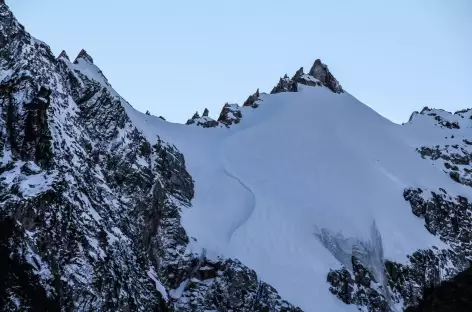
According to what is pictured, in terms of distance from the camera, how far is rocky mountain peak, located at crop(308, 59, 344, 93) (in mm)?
106562

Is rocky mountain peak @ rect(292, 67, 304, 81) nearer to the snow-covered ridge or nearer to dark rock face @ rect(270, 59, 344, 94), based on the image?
dark rock face @ rect(270, 59, 344, 94)

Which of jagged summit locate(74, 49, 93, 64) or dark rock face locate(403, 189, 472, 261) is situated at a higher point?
jagged summit locate(74, 49, 93, 64)

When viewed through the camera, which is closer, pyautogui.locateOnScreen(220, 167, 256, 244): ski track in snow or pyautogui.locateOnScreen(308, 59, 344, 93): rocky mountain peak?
pyautogui.locateOnScreen(220, 167, 256, 244): ski track in snow

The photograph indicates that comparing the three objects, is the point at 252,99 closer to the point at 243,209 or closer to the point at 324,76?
the point at 324,76

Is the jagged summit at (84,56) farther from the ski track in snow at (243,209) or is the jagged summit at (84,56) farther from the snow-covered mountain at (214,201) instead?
the ski track in snow at (243,209)

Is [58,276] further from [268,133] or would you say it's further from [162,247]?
[268,133]

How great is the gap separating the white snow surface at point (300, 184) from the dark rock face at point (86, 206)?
3205 mm

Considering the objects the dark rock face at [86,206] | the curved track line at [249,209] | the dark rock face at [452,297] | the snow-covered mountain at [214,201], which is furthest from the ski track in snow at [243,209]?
the dark rock face at [452,297]

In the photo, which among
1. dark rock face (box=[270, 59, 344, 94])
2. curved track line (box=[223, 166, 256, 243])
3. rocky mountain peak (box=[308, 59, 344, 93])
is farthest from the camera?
rocky mountain peak (box=[308, 59, 344, 93])

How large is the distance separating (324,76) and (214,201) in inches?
1956

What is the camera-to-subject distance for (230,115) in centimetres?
9238

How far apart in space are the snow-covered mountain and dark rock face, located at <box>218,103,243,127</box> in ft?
1.90

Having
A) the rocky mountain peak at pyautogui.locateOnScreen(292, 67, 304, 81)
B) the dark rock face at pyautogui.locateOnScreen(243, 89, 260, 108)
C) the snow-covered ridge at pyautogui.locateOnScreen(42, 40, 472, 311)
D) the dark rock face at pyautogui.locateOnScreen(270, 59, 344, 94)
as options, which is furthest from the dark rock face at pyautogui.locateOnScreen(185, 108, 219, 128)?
the rocky mountain peak at pyautogui.locateOnScreen(292, 67, 304, 81)

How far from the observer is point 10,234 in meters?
38.4
